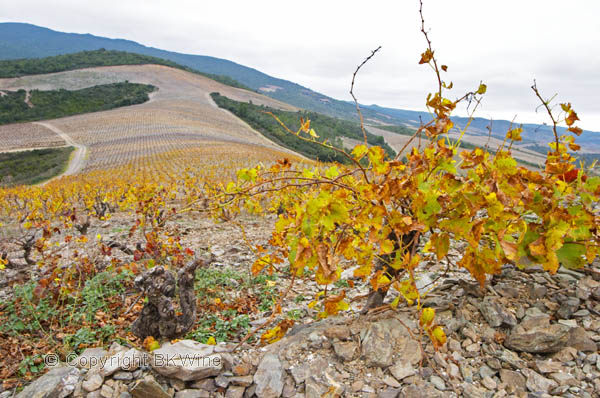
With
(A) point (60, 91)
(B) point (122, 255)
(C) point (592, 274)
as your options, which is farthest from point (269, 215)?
(A) point (60, 91)

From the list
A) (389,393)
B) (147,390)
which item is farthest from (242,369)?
(389,393)

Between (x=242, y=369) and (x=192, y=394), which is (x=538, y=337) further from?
(x=192, y=394)

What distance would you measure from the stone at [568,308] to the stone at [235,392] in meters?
1.87

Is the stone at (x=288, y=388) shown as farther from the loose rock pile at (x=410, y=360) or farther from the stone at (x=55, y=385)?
the stone at (x=55, y=385)

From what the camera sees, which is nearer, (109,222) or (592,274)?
(592,274)

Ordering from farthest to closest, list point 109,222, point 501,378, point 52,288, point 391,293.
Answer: point 109,222
point 52,288
point 391,293
point 501,378

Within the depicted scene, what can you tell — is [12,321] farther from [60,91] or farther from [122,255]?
[60,91]

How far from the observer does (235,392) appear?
183 centimetres

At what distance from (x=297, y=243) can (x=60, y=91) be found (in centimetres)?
→ 8074

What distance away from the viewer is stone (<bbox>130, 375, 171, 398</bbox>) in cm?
178

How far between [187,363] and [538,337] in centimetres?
198

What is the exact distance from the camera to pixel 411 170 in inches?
60.1

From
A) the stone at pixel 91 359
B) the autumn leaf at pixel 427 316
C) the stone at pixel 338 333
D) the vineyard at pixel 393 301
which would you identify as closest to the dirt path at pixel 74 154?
the vineyard at pixel 393 301

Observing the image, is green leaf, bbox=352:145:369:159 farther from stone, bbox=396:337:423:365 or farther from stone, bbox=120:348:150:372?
stone, bbox=120:348:150:372
